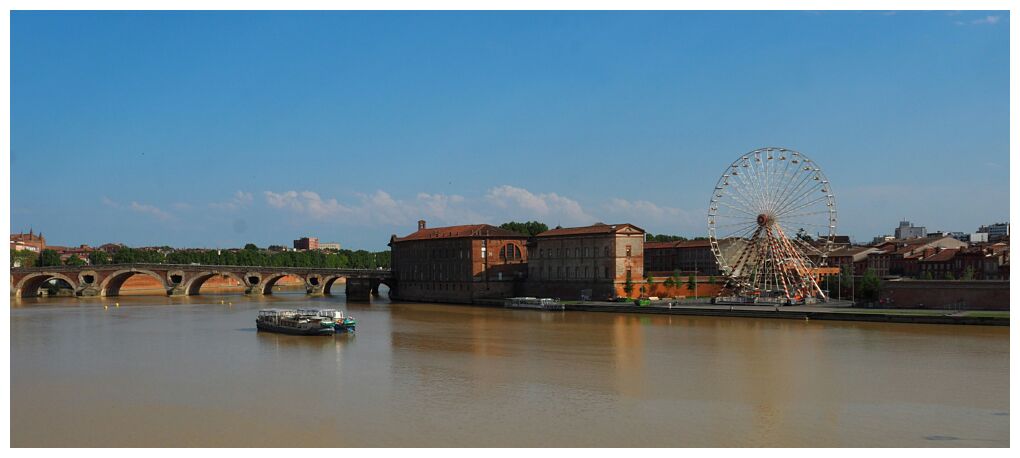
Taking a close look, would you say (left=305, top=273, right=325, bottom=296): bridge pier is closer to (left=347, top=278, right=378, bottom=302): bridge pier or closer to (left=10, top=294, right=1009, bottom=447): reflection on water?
(left=347, top=278, right=378, bottom=302): bridge pier

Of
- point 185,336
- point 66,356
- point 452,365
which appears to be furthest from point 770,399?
point 185,336

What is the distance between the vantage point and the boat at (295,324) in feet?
178

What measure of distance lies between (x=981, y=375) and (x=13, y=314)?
6595 cm

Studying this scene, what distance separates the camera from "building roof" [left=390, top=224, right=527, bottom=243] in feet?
312

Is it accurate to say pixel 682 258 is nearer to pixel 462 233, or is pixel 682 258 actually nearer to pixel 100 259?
pixel 462 233

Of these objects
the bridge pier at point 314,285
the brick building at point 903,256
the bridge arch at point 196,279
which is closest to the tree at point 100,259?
the bridge arch at point 196,279

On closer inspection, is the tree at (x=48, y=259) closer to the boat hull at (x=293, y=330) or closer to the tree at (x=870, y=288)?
the boat hull at (x=293, y=330)

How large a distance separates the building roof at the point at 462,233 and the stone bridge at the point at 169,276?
17.2 feet

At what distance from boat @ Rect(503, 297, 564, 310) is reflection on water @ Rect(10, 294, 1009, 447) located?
18.4 metres

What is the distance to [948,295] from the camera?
209ft

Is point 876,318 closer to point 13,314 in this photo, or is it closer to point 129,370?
point 129,370

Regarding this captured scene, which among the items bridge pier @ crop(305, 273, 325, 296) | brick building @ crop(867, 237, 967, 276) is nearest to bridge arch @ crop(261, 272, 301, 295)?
bridge pier @ crop(305, 273, 325, 296)

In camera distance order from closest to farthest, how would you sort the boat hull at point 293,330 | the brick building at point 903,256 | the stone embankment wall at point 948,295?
1. the boat hull at point 293,330
2. the stone embankment wall at point 948,295
3. the brick building at point 903,256

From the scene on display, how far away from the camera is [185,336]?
181 feet
